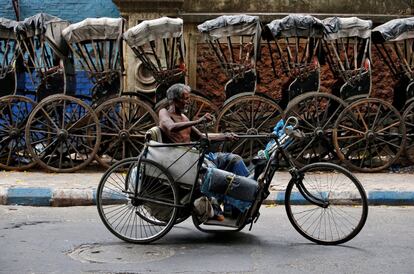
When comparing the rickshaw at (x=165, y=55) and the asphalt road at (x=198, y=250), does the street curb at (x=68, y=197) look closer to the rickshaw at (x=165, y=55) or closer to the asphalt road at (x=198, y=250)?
the asphalt road at (x=198, y=250)

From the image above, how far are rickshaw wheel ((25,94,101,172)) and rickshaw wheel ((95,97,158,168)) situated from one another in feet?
0.64

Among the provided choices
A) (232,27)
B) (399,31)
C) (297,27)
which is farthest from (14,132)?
(399,31)

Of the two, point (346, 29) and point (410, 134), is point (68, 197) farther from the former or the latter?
point (410, 134)

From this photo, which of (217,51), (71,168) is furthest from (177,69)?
(71,168)

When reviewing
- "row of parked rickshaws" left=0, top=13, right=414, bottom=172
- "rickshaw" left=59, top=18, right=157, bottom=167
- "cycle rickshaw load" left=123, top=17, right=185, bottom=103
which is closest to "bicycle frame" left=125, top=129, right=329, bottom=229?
"row of parked rickshaws" left=0, top=13, right=414, bottom=172

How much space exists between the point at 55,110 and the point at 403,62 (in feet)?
17.1

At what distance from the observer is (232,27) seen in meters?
10.6

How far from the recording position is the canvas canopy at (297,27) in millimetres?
10438

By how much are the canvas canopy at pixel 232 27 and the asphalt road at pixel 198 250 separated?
386cm

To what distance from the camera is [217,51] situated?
427 inches

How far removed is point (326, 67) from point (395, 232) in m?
6.46

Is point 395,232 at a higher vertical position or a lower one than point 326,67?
lower

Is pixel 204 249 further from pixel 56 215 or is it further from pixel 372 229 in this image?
pixel 56 215

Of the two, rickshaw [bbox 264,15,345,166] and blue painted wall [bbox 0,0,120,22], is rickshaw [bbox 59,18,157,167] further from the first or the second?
blue painted wall [bbox 0,0,120,22]
